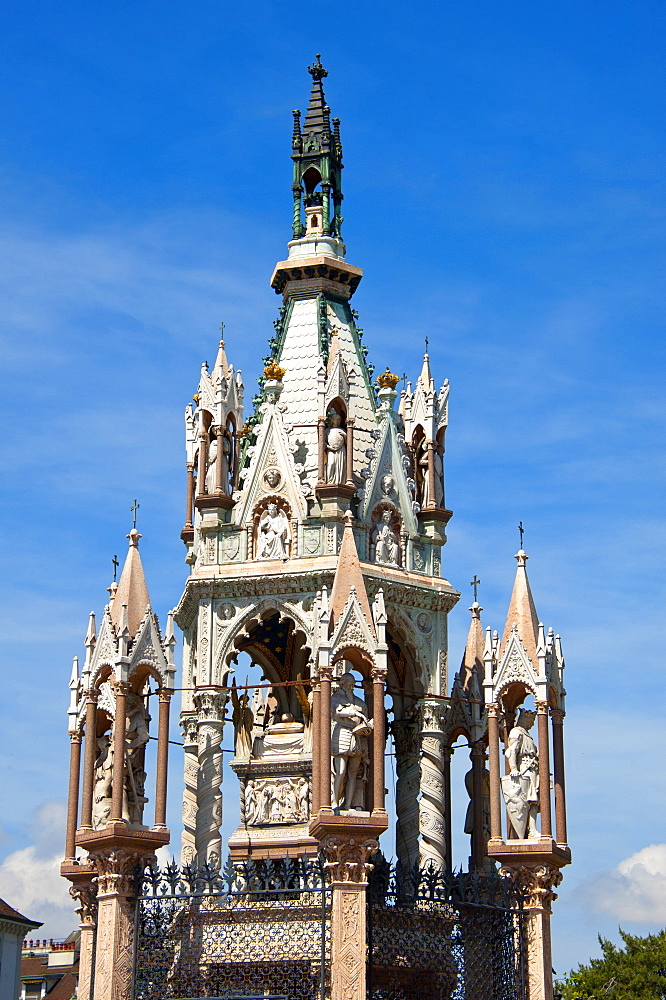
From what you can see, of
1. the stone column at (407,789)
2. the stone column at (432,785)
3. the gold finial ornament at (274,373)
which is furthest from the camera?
the gold finial ornament at (274,373)

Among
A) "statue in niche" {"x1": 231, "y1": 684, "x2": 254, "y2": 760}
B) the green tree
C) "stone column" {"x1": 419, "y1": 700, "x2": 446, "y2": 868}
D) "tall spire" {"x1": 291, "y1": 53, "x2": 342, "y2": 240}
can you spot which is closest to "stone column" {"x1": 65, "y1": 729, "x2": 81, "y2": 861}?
"statue in niche" {"x1": 231, "y1": 684, "x2": 254, "y2": 760}

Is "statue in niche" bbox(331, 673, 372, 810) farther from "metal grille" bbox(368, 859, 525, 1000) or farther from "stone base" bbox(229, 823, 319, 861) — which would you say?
"stone base" bbox(229, 823, 319, 861)

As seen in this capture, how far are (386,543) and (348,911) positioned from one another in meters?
7.57

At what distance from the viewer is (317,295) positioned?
37219mm

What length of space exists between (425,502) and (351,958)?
9.33 meters

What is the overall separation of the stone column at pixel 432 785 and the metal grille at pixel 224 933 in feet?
9.60

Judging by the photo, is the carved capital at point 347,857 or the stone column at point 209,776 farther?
the stone column at point 209,776

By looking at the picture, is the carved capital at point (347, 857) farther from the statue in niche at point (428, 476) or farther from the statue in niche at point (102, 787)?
the statue in niche at point (428, 476)

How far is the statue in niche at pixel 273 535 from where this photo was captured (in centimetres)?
3453

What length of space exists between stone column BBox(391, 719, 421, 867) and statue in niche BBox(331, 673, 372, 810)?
3.61 meters

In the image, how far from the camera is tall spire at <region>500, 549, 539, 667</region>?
33406 millimetres

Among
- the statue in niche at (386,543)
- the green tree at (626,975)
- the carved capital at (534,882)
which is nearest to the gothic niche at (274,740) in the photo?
the statue in niche at (386,543)

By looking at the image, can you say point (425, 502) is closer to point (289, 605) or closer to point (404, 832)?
point (289, 605)

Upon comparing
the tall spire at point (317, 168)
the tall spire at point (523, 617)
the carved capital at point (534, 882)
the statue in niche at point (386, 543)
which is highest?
the tall spire at point (317, 168)
